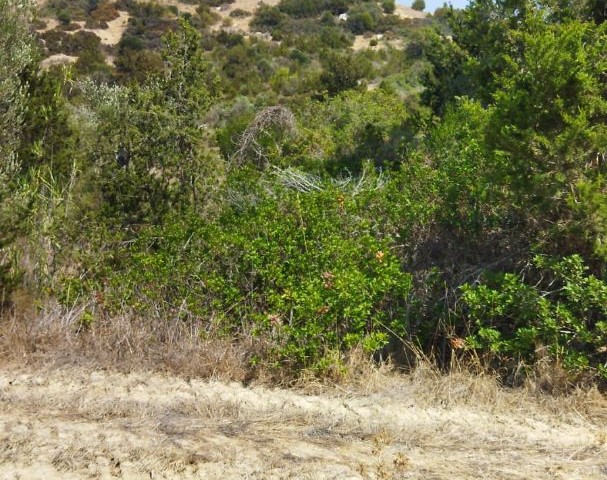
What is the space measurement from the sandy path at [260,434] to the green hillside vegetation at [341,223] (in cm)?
55

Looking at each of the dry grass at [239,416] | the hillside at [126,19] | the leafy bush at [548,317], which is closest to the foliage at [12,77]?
the dry grass at [239,416]

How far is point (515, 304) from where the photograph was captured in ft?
17.5

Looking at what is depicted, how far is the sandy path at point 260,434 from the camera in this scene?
395 centimetres

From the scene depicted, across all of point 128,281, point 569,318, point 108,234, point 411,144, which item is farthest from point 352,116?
point 569,318

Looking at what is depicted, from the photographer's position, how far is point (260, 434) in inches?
173

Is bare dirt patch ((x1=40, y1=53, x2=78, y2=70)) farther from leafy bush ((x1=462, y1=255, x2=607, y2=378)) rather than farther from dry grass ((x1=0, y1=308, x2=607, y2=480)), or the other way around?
leafy bush ((x1=462, y1=255, x2=607, y2=378))

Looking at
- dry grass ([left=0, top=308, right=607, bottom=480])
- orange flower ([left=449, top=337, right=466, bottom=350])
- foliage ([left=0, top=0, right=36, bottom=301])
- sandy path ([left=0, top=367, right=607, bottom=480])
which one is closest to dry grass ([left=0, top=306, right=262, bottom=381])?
dry grass ([left=0, top=308, right=607, bottom=480])

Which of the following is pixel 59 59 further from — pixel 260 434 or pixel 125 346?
pixel 260 434

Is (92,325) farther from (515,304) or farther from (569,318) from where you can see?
(569,318)

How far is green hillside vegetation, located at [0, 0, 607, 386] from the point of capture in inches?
206

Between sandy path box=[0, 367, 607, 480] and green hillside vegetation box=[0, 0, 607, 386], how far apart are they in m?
0.55

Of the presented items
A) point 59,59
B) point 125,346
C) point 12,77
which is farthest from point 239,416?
point 59,59

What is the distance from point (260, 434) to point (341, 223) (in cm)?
299

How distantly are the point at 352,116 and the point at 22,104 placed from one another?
26.0 feet
